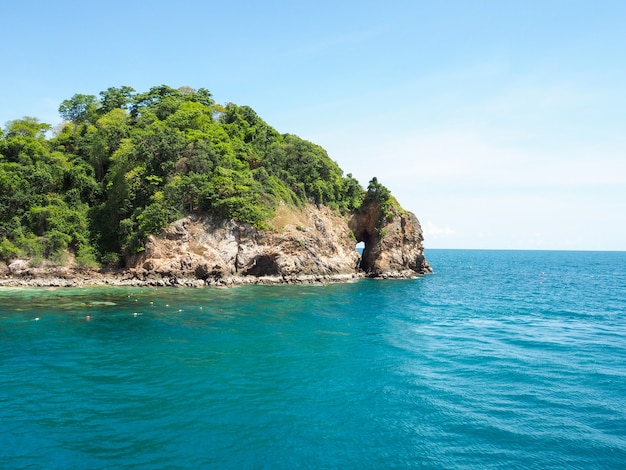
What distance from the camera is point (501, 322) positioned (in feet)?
118

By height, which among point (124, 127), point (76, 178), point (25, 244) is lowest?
point (25, 244)

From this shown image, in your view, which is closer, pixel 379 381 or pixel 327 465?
pixel 327 465

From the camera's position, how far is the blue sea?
13734 mm

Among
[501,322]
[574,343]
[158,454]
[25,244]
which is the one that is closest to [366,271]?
[501,322]

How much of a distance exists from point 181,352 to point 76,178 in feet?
144

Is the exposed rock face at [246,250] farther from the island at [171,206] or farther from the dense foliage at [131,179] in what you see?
the dense foliage at [131,179]

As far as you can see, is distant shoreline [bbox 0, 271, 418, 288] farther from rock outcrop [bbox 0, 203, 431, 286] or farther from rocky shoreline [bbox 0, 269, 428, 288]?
rock outcrop [bbox 0, 203, 431, 286]

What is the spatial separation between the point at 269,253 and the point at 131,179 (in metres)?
20.7

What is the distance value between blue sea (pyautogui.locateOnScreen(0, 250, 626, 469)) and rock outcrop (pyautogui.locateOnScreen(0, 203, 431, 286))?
1224 centimetres

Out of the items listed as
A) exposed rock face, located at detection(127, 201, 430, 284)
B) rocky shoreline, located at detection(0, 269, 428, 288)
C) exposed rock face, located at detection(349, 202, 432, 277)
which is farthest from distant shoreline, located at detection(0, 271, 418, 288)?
A: exposed rock face, located at detection(349, 202, 432, 277)

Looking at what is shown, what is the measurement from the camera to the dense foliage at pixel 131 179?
50.7 metres

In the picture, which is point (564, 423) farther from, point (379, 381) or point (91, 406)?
point (91, 406)

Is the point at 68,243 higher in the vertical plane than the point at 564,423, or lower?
higher

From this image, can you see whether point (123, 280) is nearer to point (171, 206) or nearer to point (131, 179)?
point (171, 206)
